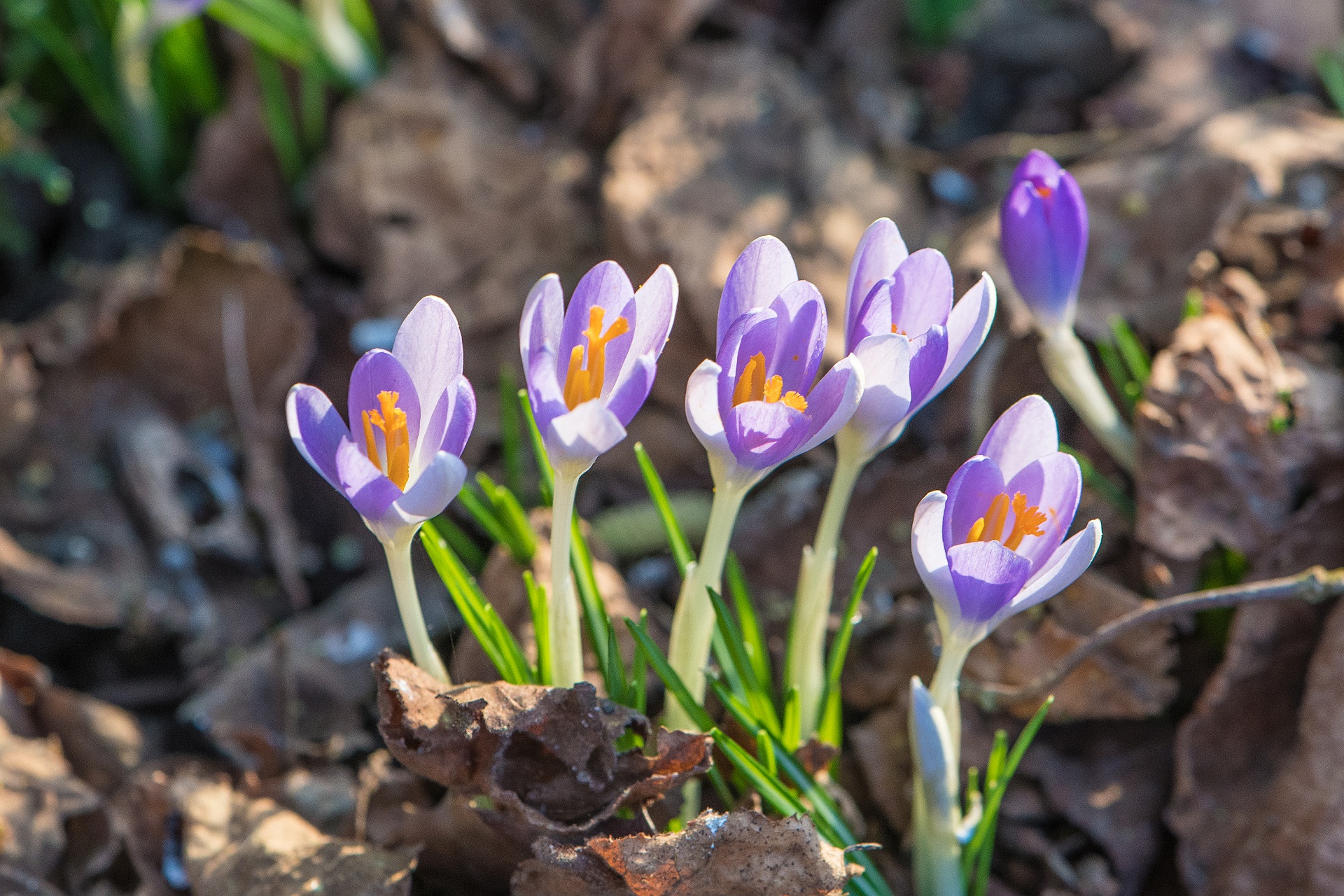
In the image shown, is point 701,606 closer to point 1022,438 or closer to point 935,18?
point 1022,438

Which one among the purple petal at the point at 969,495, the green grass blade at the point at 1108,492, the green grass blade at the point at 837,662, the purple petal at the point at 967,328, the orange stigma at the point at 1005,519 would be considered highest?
the purple petal at the point at 967,328

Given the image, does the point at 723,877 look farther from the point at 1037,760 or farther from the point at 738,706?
the point at 1037,760

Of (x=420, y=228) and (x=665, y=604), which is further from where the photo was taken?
(x=420, y=228)

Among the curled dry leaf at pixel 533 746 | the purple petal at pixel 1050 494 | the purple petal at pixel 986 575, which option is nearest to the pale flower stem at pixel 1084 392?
the purple petal at pixel 1050 494

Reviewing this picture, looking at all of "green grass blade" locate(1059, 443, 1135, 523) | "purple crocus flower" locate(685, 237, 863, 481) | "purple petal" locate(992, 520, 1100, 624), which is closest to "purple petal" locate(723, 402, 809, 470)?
"purple crocus flower" locate(685, 237, 863, 481)

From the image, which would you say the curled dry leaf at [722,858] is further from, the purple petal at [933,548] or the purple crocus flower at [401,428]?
the purple crocus flower at [401,428]

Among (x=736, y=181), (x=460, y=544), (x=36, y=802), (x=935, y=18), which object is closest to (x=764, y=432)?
(x=460, y=544)

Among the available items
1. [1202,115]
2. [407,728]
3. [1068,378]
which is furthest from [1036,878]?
[1202,115]
